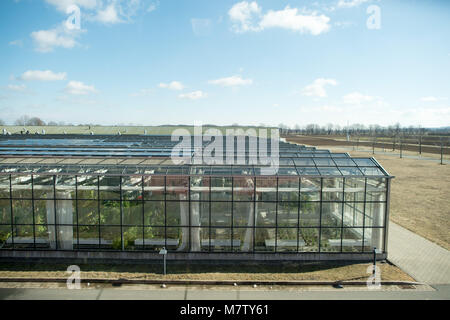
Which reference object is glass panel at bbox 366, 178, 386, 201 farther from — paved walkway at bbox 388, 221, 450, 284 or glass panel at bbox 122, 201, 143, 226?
glass panel at bbox 122, 201, 143, 226

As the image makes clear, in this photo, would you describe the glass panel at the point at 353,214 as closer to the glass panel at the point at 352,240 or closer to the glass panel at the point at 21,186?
the glass panel at the point at 352,240

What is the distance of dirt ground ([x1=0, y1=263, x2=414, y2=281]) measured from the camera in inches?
597

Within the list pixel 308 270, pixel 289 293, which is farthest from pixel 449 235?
pixel 289 293

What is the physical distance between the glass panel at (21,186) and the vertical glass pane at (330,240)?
16534mm

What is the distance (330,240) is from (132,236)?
11.1 metres

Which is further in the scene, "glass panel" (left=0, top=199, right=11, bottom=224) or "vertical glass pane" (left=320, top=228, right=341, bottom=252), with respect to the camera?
"glass panel" (left=0, top=199, right=11, bottom=224)

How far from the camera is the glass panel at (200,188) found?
17328 millimetres

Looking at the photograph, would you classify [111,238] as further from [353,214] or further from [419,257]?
[419,257]

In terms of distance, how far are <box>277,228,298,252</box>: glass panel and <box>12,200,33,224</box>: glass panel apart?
14.2 meters

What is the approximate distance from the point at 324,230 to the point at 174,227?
27.7 feet

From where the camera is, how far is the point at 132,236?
57.7 feet

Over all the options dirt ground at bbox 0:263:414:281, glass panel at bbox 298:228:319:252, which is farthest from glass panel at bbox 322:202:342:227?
dirt ground at bbox 0:263:414:281

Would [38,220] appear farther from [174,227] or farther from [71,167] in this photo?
[174,227]

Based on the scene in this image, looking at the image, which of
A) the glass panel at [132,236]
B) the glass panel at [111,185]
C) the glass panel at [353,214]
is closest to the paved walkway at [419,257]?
the glass panel at [353,214]
